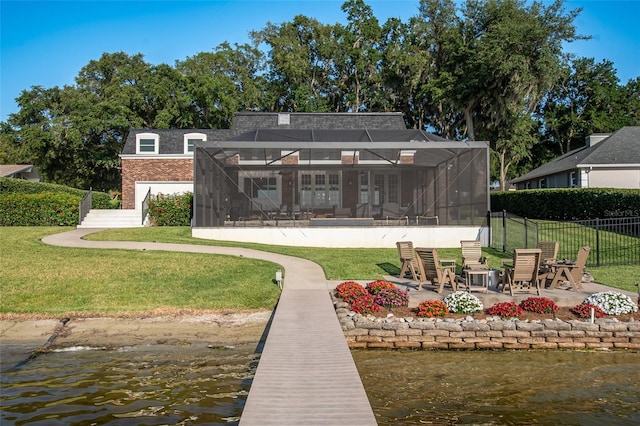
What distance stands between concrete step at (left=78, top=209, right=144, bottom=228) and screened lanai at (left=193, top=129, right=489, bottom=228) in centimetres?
707

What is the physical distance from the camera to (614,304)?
9688mm

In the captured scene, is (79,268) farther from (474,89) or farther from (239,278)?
(474,89)

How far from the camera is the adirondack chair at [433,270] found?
1116 centimetres

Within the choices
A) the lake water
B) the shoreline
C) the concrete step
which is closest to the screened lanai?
the concrete step

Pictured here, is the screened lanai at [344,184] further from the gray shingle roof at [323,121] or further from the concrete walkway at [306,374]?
the gray shingle roof at [323,121]

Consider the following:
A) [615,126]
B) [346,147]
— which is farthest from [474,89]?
[346,147]

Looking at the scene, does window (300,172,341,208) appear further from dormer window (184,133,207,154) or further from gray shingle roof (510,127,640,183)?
gray shingle roof (510,127,640,183)

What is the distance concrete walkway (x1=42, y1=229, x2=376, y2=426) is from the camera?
476cm

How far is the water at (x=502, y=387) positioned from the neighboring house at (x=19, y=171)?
3884cm

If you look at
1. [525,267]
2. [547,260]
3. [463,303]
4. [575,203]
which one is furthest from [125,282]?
[575,203]

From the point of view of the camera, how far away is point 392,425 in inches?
225

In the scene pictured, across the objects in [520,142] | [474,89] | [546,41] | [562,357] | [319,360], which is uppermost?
[546,41]

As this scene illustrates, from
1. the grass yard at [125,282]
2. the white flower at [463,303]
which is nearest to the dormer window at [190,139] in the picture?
the grass yard at [125,282]

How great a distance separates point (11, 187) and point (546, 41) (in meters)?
34.7
